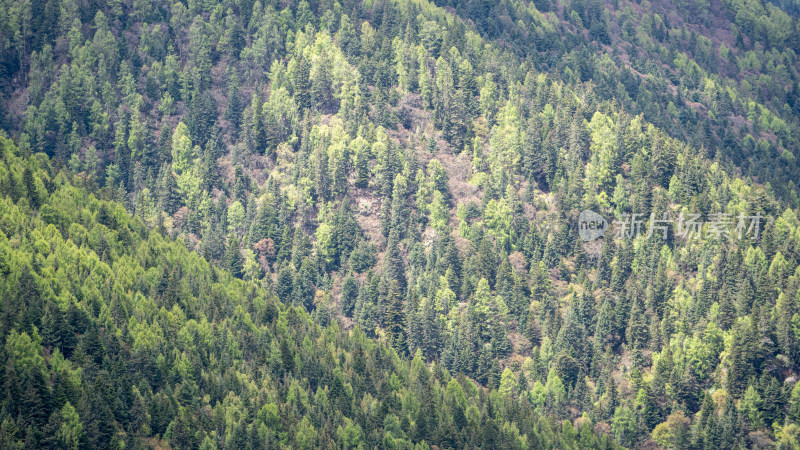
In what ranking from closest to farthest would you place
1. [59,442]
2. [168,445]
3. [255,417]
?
[59,442]
[168,445]
[255,417]

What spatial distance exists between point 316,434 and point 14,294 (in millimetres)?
53205

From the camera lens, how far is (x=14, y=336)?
7323 inches

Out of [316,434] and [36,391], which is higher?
[36,391]

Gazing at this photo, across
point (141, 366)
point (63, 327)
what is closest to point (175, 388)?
point (141, 366)

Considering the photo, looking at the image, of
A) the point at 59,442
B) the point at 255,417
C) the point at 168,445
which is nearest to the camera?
the point at 59,442

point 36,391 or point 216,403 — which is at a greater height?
point 36,391

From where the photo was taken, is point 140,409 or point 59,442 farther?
point 140,409

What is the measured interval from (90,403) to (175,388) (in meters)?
20.4

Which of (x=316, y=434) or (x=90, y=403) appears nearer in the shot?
(x=90, y=403)

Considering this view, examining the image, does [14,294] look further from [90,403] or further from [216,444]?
[216,444]

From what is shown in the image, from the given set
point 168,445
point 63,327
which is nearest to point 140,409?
point 168,445

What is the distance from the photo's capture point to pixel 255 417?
198750mm

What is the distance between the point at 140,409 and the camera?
613 feet

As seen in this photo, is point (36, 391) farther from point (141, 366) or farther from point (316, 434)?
point (316, 434)
